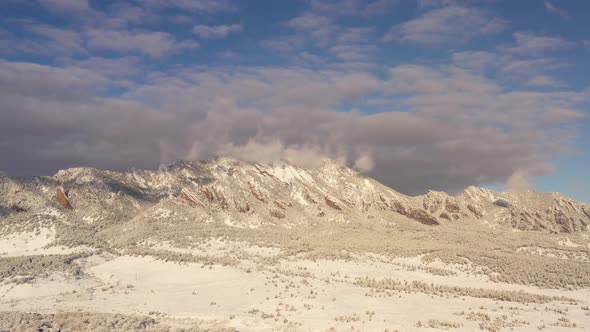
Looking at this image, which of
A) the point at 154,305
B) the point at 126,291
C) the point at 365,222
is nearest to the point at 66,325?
the point at 154,305

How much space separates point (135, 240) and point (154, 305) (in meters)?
19.9

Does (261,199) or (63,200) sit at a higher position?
(261,199)

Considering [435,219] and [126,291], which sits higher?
[435,219]

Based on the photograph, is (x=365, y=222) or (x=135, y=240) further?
(x=365, y=222)

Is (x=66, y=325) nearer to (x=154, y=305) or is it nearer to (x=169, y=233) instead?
(x=154, y=305)

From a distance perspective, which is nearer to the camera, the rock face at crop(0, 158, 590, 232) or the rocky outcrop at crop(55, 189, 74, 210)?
the rocky outcrop at crop(55, 189, 74, 210)

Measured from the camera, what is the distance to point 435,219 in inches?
2474

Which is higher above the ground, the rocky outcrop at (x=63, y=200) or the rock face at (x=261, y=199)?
the rock face at (x=261, y=199)

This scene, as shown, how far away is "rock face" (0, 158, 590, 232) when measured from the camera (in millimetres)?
59062

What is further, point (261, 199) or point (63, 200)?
point (261, 199)

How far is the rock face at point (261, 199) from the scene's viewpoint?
59062mm

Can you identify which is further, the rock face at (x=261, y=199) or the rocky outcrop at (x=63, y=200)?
the rock face at (x=261, y=199)

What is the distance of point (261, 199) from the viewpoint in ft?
209

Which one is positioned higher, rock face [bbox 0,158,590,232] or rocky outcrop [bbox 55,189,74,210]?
rock face [bbox 0,158,590,232]
